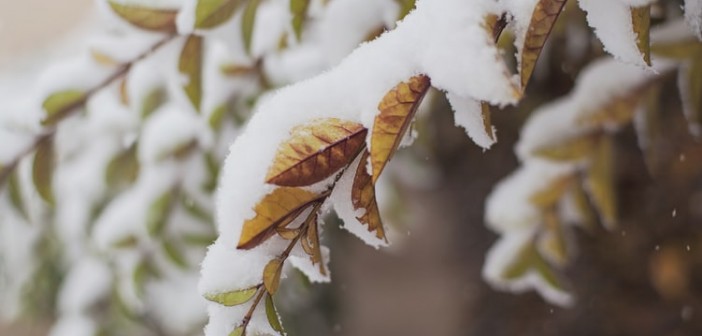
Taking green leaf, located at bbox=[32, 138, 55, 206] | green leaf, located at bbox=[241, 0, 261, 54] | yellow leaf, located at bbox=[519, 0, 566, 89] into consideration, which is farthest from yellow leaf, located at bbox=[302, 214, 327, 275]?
green leaf, located at bbox=[32, 138, 55, 206]

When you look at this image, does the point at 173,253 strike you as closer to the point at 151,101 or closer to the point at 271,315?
the point at 151,101

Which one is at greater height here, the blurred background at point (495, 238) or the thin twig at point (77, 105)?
the thin twig at point (77, 105)

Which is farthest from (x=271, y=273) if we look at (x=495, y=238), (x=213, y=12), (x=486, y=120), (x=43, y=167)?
(x=495, y=238)

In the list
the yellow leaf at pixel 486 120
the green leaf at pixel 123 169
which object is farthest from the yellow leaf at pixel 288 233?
the green leaf at pixel 123 169

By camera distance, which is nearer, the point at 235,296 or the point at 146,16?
the point at 235,296

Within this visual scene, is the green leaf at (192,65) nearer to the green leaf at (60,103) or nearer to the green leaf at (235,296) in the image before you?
the green leaf at (60,103)

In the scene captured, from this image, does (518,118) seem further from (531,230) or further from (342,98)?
(342,98)
